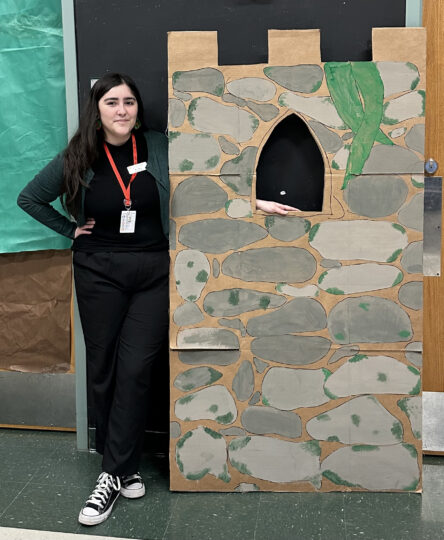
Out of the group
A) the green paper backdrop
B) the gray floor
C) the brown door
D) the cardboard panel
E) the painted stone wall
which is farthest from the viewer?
A: the cardboard panel

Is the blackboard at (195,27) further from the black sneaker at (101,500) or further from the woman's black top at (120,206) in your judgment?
the black sneaker at (101,500)

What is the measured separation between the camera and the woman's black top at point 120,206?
95.7 inches

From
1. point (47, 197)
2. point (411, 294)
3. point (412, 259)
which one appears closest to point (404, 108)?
point (412, 259)

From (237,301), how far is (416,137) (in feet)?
2.74

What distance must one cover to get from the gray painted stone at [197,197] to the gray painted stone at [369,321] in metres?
0.56

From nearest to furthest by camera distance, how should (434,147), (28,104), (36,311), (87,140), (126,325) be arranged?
(87,140), (126,325), (434,147), (28,104), (36,311)

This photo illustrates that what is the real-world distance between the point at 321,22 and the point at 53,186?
3.74 ft

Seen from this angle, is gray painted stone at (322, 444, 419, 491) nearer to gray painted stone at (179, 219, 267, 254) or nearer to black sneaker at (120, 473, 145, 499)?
black sneaker at (120, 473, 145, 499)

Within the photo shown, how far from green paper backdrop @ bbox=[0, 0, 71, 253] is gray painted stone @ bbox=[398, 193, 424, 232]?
4.51 ft

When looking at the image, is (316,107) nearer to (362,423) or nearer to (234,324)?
(234,324)

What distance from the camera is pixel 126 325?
8.28 ft

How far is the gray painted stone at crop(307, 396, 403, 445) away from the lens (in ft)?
8.04

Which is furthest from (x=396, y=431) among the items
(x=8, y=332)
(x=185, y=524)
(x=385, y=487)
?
(x=8, y=332)

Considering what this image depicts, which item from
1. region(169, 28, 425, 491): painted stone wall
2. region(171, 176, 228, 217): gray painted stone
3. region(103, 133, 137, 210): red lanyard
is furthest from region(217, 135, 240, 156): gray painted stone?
region(103, 133, 137, 210): red lanyard
